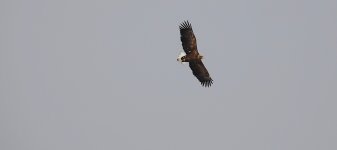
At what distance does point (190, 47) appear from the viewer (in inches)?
2229

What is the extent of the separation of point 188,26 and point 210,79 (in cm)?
416

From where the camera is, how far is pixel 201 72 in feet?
191

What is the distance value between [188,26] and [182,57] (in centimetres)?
186

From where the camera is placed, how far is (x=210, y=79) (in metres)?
58.9

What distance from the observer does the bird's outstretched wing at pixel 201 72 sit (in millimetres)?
57688

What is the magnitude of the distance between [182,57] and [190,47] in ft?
2.49

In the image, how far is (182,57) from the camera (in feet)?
186

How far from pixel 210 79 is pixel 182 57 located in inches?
121

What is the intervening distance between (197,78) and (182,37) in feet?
11.0

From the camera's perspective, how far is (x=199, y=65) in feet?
190

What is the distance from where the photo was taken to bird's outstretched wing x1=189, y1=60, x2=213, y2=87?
57.7 metres

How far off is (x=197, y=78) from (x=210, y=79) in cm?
83
